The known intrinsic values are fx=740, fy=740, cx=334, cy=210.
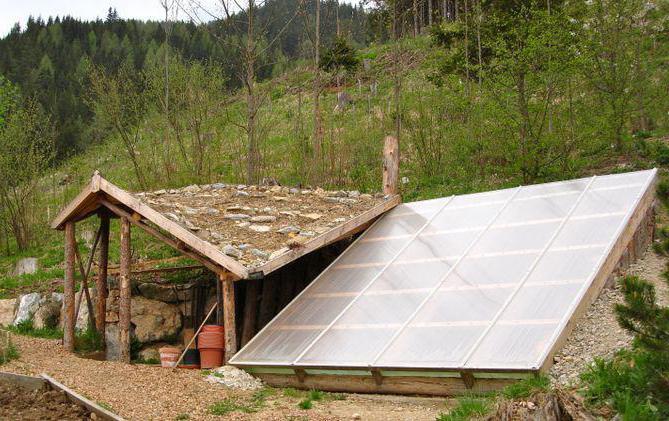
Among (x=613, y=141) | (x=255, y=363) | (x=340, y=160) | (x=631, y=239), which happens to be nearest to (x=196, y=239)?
(x=255, y=363)

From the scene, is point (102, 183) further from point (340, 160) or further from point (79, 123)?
point (79, 123)

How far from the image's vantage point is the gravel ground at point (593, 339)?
6.83 meters

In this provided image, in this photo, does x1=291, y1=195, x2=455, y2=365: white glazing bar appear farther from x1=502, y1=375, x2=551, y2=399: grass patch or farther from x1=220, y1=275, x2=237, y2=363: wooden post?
x1=502, y1=375, x2=551, y2=399: grass patch

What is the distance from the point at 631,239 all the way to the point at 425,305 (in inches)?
102

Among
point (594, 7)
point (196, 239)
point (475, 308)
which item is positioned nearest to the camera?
point (475, 308)

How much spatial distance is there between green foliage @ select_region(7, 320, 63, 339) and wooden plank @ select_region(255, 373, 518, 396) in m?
5.48

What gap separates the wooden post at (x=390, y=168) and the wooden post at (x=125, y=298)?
414 cm

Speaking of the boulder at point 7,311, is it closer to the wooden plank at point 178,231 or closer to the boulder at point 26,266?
the boulder at point 26,266

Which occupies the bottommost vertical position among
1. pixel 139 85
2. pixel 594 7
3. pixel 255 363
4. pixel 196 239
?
pixel 255 363

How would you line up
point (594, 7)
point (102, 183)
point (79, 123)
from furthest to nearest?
point (79, 123), point (594, 7), point (102, 183)

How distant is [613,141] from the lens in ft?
50.0

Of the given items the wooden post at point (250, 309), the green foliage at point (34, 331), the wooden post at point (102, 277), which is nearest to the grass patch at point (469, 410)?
the wooden post at point (250, 309)

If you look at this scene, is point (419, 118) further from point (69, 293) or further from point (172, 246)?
point (69, 293)

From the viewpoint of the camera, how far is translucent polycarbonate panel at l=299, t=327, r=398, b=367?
26.8 ft
